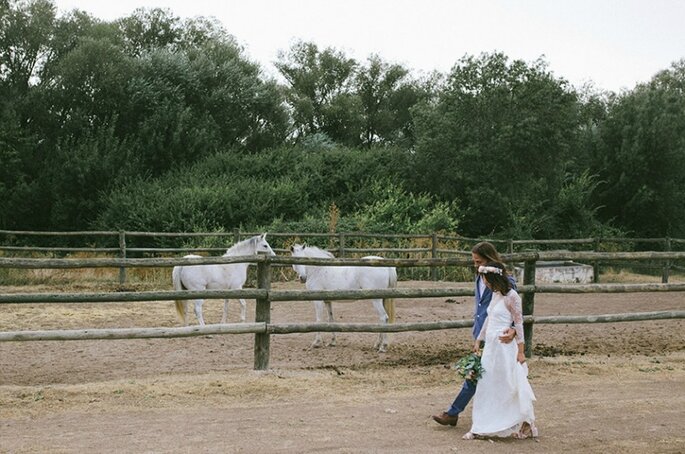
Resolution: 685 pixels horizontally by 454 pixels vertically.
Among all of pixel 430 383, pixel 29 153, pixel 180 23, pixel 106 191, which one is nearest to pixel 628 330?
pixel 430 383

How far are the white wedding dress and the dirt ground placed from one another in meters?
0.16

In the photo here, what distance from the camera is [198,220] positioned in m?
23.8

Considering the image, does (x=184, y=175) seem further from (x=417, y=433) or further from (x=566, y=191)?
(x=417, y=433)

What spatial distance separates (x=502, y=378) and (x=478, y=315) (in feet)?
1.90

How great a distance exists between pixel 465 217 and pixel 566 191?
14.9ft

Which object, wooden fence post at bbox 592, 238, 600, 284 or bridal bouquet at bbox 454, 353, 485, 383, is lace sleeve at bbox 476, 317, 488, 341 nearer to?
bridal bouquet at bbox 454, 353, 485, 383

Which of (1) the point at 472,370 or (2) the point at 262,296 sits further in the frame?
(2) the point at 262,296

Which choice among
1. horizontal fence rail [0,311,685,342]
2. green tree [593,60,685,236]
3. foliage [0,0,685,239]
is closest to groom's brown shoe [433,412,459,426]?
horizontal fence rail [0,311,685,342]

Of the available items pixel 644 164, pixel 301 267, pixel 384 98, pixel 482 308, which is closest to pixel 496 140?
pixel 644 164

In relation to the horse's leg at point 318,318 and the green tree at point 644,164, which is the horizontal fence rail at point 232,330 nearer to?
the horse's leg at point 318,318

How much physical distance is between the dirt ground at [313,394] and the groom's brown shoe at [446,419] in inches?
2.5

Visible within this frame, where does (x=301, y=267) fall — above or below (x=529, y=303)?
above

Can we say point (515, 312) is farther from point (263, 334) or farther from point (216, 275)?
point (216, 275)

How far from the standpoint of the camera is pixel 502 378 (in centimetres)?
571
